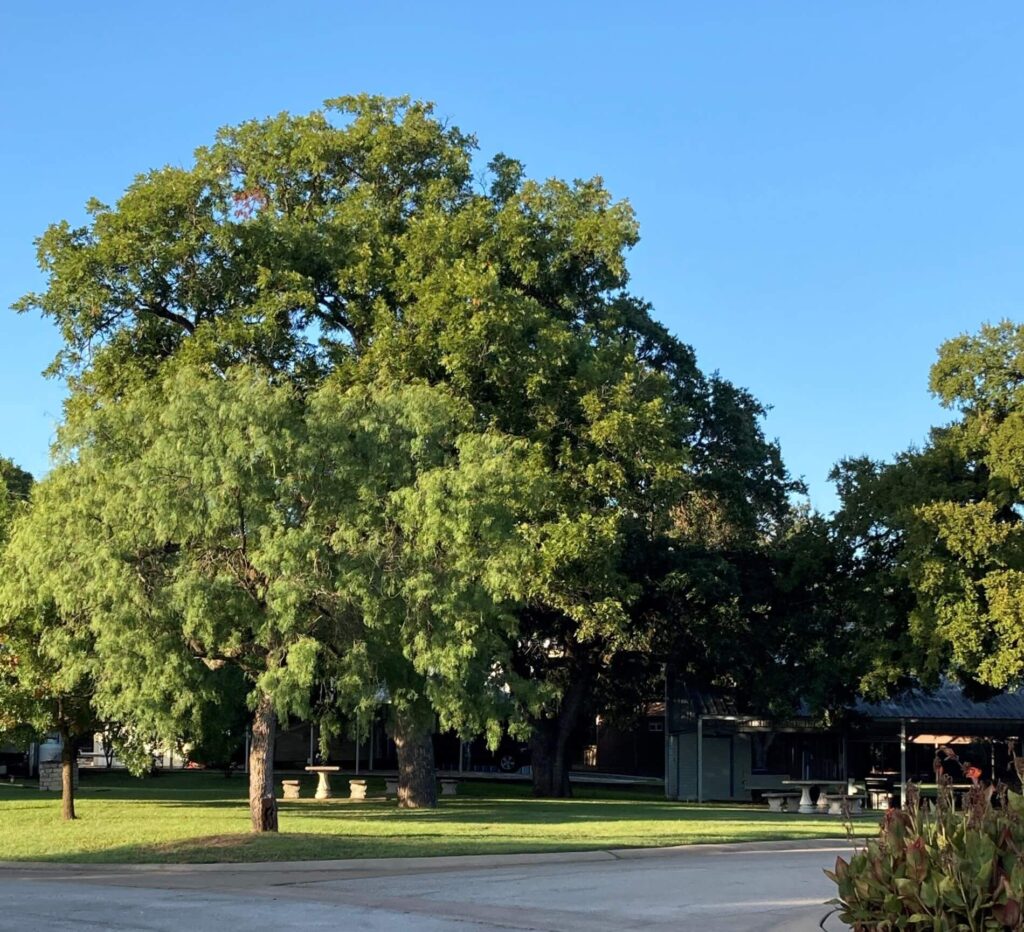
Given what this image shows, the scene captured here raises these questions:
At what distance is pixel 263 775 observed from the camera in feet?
74.0

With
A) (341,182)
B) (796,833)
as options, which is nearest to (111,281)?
(341,182)

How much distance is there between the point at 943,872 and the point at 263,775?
15752 mm

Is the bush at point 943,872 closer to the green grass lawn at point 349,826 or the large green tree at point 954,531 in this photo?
the green grass lawn at point 349,826

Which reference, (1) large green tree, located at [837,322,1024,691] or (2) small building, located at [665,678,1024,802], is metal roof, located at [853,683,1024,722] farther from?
(1) large green tree, located at [837,322,1024,691]

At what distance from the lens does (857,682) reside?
130 ft

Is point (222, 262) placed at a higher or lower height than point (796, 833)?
higher

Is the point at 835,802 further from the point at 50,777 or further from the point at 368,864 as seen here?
the point at 50,777

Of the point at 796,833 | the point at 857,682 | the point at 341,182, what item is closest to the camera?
the point at 796,833

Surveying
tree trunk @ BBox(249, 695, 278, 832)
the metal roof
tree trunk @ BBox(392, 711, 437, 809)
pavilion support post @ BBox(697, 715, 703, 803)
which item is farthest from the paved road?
the metal roof

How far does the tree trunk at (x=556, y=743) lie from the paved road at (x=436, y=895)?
2116 centimetres

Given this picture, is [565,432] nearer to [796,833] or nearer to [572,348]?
[572,348]

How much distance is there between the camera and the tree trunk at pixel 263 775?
22.4 m

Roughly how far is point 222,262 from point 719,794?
23.8 m

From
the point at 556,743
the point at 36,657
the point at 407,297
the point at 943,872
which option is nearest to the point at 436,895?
the point at 943,872
